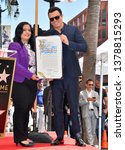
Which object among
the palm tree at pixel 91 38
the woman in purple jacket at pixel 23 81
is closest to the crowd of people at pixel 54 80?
the woman in purple jacket at pixel 23 81

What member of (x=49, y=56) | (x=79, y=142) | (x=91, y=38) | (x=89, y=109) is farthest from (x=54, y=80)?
(x=91, y=38)

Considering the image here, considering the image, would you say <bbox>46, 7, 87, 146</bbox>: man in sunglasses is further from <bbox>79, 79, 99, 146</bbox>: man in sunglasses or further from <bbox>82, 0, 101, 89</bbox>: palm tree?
<bbox>82, 0, 101, 89</bbox>: palm tree

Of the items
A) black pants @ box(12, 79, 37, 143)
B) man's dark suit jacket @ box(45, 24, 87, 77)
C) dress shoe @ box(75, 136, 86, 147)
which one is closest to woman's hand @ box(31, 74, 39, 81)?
black pants @ box(12, 79, 37, 143)

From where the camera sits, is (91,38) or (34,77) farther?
(91,38)

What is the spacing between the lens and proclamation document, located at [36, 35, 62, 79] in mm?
5379

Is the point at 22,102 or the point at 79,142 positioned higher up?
the point at 22,102

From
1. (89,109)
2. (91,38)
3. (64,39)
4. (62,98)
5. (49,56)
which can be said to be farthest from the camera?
(91,38)

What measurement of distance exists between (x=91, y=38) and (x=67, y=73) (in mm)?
7768

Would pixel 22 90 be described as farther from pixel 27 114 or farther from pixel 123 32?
pixel 123 32

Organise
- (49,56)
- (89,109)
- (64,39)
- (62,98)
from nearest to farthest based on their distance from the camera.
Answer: (64,39) < (49,56) < (62,98) < (89,109)

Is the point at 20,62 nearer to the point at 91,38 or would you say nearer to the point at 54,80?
the point at 54,80

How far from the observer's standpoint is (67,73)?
5492mm

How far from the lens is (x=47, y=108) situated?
10062 millimetres

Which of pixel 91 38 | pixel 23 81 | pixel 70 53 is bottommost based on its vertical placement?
pixel 23 81
